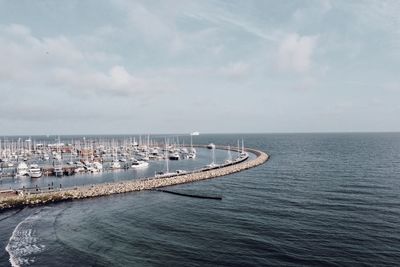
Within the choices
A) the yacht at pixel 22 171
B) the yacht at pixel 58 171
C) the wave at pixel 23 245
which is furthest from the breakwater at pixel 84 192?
the yacht at pixel 22 171

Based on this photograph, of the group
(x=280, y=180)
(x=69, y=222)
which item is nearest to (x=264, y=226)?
(x=69, y=222)

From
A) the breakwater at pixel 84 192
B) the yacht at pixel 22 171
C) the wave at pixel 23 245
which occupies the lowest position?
the wave at pixel 23 245

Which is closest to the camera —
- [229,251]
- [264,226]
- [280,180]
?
[229,251]

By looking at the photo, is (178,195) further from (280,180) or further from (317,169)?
(317,169)

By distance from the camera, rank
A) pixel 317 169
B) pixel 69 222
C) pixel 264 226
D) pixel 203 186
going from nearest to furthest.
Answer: pixel 264 226
pixel 69 222
pixel 203 186
pixel 317 169

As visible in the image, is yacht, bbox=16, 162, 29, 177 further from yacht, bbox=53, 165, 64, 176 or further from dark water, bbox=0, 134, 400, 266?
dark water, bbox=0, 134, 400, 266

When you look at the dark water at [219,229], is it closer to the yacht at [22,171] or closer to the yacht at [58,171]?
the yacht at [58,171]

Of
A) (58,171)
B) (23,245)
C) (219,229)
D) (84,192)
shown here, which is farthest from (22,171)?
(219,229)

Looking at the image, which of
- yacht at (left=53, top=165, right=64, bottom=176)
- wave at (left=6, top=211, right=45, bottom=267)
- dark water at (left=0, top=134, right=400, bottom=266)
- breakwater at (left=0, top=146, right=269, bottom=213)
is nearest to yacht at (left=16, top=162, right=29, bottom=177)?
yacht at (left=53, top=165, right=64, bottom=176)
